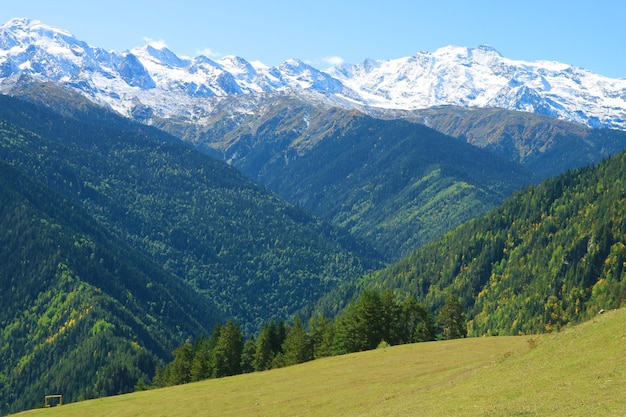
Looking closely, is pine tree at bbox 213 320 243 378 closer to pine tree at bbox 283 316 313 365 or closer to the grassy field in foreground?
pine tree at bbox 283 316 313 365

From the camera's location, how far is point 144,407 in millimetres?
85312

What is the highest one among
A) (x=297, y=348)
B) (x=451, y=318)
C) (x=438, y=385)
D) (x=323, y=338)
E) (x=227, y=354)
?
(x=438, y=385)

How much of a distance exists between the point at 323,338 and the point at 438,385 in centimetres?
6552

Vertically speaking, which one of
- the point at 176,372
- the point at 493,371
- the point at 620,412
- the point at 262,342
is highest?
the point at 620,412

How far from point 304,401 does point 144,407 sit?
80.2ft

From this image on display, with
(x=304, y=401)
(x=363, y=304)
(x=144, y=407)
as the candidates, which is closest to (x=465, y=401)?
(x=304, y=401)

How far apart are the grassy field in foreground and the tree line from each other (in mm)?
20538

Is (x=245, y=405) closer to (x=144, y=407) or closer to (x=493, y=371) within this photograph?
(x=144, y=407)

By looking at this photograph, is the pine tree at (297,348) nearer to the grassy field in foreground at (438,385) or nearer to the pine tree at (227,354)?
the pine tree at (227,354)

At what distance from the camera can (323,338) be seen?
427ft

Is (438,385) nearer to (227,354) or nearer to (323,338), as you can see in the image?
(323,338)

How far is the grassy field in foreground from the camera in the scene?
4928cm

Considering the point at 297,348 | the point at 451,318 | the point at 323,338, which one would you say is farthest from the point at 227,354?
the point at 451,318

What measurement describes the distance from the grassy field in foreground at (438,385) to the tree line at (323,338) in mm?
20538
